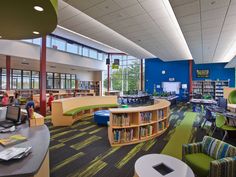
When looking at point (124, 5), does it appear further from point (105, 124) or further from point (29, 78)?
point (29, 78)

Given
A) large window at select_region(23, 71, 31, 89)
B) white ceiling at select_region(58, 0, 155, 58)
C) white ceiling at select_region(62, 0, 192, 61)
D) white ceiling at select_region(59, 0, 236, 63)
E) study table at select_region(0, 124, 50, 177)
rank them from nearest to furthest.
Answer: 1. study table at select_region(0, 124, 50, 177)
2. white ceiling at select_region(59, 0, 236, 63)
3. white ceiling at select_region(62, 0, 192, 61)
4. white ceiling at select_region(58, 0, 155, 58)
5. large window at select_region(23, 71, 31, 89)

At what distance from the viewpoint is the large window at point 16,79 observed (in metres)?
11.8

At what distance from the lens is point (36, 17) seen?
221cm

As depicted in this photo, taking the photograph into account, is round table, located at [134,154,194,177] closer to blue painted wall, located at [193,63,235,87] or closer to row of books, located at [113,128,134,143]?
row of books, located at [113,128,134,143]

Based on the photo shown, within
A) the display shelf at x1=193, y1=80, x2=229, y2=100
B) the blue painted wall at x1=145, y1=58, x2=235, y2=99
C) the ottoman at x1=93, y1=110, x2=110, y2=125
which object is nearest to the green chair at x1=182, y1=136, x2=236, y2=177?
the ottoman at x1=93, y1=110, x2=110, y2=125

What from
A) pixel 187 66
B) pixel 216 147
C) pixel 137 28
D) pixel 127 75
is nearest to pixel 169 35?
pixel 137 28

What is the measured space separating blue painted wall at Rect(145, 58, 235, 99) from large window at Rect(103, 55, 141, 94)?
152 centimetres

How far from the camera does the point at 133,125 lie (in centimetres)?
429

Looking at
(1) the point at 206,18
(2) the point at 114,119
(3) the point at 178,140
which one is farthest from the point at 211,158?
(1) the point at 206,18

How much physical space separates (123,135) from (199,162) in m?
2.12

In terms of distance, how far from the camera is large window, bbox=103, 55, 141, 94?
689 inches

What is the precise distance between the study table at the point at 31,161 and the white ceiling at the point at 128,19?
11.9 ft

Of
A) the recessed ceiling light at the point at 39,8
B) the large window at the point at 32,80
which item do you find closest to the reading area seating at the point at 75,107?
the recessed ceiling light at the point at 39,8

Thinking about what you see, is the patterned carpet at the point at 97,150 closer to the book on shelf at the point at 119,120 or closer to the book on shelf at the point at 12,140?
the book on shelf at the point at 119,120
